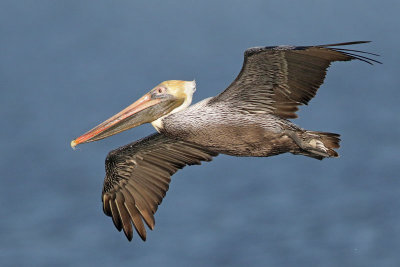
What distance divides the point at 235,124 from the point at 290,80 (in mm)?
828

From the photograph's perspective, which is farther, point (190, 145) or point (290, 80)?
point (190, 145)

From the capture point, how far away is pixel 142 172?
40.3 feet

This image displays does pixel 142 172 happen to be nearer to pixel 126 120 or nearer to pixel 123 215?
pixel 123 215

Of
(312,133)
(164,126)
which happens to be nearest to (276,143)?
(312,133)

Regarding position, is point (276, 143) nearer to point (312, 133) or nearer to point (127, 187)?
point (312, 133)

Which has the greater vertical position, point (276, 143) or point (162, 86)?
point (162, 86)

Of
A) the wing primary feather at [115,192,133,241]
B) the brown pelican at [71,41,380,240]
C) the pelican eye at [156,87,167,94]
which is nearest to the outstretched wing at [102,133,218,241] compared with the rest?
the wing primary feather at [115,192,133,241]

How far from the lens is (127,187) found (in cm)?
1227

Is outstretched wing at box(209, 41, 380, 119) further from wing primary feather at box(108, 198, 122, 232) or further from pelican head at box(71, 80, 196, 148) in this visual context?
wing primary feather at box(108, 198, 122, 232)

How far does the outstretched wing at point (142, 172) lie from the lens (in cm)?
1213

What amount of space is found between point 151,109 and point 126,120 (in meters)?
0.35

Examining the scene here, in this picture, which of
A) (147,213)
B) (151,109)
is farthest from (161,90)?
(147,213)

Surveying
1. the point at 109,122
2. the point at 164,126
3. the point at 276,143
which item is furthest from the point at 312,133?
the point at 109,122

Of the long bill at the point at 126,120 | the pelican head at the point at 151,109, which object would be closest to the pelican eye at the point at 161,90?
the pelican head at the point at 151,109
